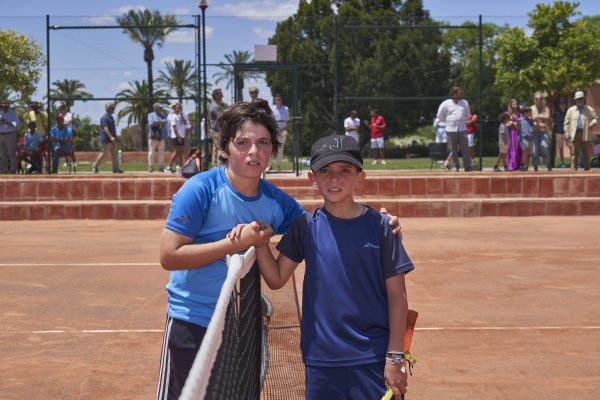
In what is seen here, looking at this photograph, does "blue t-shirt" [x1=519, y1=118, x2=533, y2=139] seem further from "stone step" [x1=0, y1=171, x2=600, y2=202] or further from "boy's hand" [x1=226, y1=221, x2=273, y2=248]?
"boy's hand" [x1=226, y1=221, x2=273, y2=248]

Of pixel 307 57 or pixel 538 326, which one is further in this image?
pixel 307 57

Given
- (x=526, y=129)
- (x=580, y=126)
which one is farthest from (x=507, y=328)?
(x=526, y=129)

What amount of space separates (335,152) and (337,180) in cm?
10

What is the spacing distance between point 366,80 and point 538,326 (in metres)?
21.2

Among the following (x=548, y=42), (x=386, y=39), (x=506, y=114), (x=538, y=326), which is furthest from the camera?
(x=548, y=42)

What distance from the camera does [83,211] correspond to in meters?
15.4

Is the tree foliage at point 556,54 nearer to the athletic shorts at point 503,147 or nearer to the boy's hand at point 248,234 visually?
the athletic shorts at point 503,147

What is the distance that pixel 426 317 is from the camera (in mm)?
7059

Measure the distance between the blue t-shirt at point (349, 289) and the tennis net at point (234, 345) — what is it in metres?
0.23

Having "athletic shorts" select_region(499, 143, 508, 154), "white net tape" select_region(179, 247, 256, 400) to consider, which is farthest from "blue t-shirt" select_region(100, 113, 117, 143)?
"white net tape" select_region(179, 247, 256, 400)

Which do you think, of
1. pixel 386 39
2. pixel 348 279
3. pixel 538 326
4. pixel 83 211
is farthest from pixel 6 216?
pixel 386 39

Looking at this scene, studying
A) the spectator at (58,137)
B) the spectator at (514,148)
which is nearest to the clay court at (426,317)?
the spectator at (514,148)

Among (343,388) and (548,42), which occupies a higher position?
(548,42)

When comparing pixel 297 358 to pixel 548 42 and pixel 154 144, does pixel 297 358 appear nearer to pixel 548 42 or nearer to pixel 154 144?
pixel 154 144
